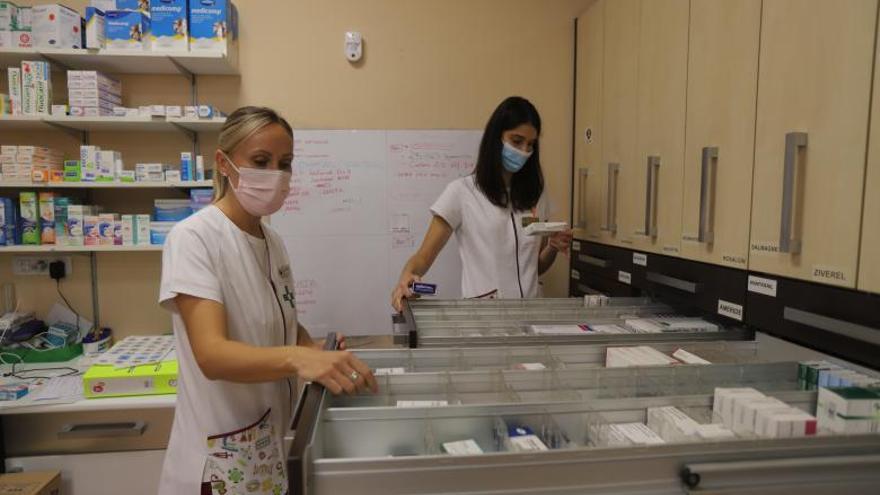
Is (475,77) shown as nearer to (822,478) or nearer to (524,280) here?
(524,280)

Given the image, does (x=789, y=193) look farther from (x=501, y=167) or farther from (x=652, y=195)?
(x=501, y=167)

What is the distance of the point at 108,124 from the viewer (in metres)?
2.49

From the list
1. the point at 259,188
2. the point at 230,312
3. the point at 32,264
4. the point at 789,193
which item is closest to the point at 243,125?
the point at 259,188

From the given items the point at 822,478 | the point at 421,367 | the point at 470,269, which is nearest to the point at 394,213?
the point at 470,269

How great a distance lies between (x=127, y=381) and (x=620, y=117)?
7.83 ft

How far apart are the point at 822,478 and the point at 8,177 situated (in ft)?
10.5

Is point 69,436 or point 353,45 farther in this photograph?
point 353,45

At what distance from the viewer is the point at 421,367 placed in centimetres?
111

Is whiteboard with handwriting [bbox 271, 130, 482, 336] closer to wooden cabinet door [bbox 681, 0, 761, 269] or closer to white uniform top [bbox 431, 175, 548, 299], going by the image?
white uniform top [bbox 431, 175, 548, 299]

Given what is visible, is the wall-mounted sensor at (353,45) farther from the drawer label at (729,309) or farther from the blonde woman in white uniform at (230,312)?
the drawer label at (729,309)

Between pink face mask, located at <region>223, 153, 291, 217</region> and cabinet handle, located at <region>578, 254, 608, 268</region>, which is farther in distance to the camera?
cabinet handle, located at <region>578, 254, 608, 268</region>

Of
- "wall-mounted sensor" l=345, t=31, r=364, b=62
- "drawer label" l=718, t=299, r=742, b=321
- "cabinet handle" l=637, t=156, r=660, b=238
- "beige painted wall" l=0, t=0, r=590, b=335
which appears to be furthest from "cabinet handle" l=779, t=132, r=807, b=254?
"wall-mounted sensor" l=345, t=31, r=364, b=62

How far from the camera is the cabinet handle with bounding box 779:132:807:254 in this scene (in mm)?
1110

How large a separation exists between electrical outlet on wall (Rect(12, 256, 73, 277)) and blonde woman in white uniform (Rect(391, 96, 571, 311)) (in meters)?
2.05
